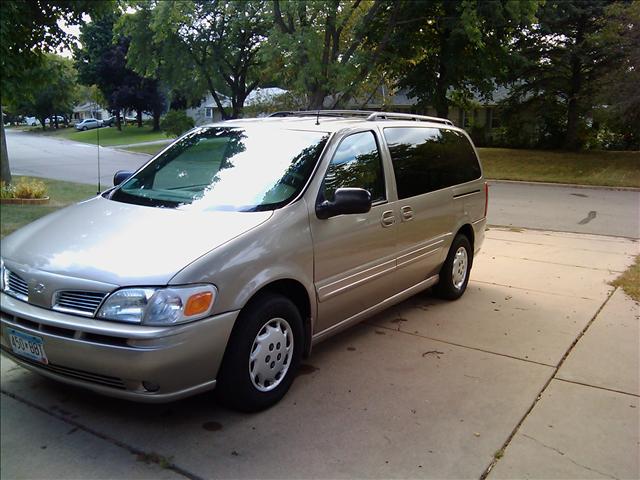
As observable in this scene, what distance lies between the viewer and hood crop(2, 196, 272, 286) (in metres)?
3.05

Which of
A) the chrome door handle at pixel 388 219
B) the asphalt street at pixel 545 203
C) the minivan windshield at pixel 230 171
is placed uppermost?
the minivan windshield at pixel 230 171

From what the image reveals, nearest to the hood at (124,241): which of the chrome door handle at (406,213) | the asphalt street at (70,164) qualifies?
the chrome door handle at (406,213)

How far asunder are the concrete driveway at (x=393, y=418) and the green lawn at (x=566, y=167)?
16861 millimetres

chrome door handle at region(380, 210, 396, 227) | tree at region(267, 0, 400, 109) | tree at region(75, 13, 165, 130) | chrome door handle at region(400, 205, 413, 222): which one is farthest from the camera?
tree at region(75, 13, 165, 130)

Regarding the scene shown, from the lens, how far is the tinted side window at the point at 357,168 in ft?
13.7

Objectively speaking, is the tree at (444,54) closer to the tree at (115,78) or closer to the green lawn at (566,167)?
the green lawn at (566,167)

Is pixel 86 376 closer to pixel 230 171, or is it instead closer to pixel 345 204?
pixel 230 171

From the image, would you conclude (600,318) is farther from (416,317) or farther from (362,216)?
(362,216)

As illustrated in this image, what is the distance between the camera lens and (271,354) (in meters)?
3.55

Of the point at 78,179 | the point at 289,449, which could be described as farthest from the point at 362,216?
the point at 78,179

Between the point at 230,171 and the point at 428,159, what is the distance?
82.8 inches

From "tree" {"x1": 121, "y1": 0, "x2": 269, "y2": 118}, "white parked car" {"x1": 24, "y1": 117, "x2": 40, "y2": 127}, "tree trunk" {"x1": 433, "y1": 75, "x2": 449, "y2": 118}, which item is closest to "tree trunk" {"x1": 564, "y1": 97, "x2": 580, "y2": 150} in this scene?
"tree trunk" {"x1": 433, "y1": 75, "x2": 449, "y2": 118}

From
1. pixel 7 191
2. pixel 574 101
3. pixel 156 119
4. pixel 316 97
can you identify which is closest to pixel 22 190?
pixel 7 191

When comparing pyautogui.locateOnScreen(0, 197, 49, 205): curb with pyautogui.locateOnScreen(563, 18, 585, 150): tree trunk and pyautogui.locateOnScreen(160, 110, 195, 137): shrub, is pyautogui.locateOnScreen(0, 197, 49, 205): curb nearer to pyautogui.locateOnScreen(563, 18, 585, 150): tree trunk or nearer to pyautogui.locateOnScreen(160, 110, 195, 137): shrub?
pyautogui.locateOnScreen(563, 18, 585, 150): tree trunk
